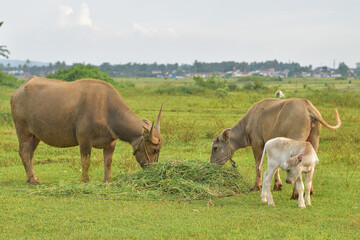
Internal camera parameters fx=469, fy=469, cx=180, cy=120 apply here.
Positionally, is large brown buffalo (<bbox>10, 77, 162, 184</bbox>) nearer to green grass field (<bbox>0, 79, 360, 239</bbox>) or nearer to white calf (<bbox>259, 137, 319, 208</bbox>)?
green grass field (<bbox>0, 79, 360, 239</bbox>)

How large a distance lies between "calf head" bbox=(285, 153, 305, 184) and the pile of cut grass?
1.30 meters

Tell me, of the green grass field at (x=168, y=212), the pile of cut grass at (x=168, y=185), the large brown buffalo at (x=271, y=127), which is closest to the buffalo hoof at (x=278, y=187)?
the large brown buffalo at (x=271, y=127)

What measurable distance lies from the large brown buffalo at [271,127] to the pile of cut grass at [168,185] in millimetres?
485

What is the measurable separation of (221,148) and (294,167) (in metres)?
2.27

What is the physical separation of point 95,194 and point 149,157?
1.26 m

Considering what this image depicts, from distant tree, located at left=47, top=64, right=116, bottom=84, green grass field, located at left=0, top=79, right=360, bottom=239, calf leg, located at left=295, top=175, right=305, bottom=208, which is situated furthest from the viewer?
distant tree, located at left=47, top=64, right=116, bottom=84

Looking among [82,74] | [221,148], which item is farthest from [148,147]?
[82,74]

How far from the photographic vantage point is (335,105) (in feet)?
68.4

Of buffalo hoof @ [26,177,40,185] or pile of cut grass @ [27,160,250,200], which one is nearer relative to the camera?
pile of cut grass @ [27,160,250,200]

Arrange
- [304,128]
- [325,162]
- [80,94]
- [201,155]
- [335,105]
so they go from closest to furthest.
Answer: [304,128]
[80,94]
[325,162]
[201,155]
[335,105]

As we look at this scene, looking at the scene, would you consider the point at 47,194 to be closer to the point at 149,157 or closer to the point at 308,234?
the point at 149,157

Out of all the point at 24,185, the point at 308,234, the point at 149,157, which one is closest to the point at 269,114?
the point at 149,157

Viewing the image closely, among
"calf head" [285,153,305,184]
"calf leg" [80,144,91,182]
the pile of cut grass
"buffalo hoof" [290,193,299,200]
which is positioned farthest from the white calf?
"calf leg" [80,144,91,182]

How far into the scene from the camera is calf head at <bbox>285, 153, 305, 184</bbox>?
6.07 m
